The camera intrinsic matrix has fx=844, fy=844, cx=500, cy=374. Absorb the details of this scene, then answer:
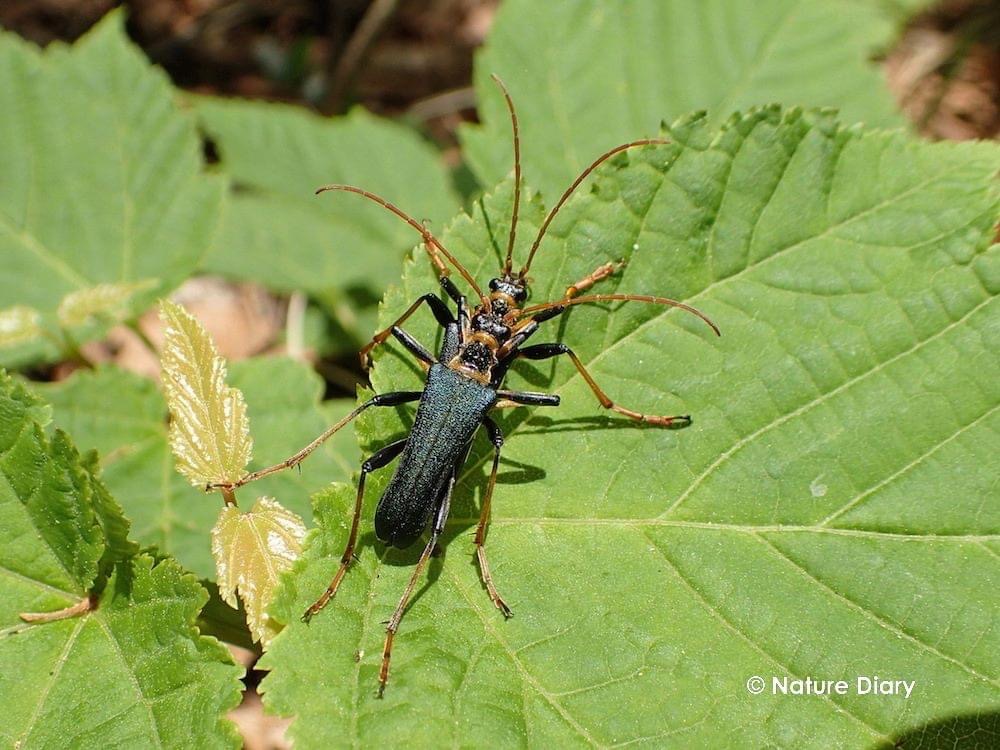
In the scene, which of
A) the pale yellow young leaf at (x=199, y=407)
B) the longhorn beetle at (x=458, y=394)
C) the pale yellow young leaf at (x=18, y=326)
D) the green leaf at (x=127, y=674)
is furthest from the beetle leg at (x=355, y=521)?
the pale yellow young leaf at (x=18, y=326)

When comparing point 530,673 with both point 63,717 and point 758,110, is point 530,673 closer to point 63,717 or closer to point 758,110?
point 63,717

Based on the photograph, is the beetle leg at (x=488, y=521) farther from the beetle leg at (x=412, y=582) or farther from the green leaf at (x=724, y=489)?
the beetle leg at (x=412, y=582)

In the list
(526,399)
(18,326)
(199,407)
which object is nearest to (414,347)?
(526,399)

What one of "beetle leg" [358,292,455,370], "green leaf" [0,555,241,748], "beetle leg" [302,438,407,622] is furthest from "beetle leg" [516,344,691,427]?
"green leaf" [0,555,241,748]

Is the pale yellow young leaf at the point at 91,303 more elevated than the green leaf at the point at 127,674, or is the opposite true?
the pale yellow young leaf at the point at 91,303

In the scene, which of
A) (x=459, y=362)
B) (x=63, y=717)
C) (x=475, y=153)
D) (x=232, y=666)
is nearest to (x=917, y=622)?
(x=459, y=362)

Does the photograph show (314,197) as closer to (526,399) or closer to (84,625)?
(526,399)

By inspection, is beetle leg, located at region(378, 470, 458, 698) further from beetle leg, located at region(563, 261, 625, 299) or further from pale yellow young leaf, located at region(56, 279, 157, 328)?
pale yellow young leaf, located at region(56, 279, 157, 328)
